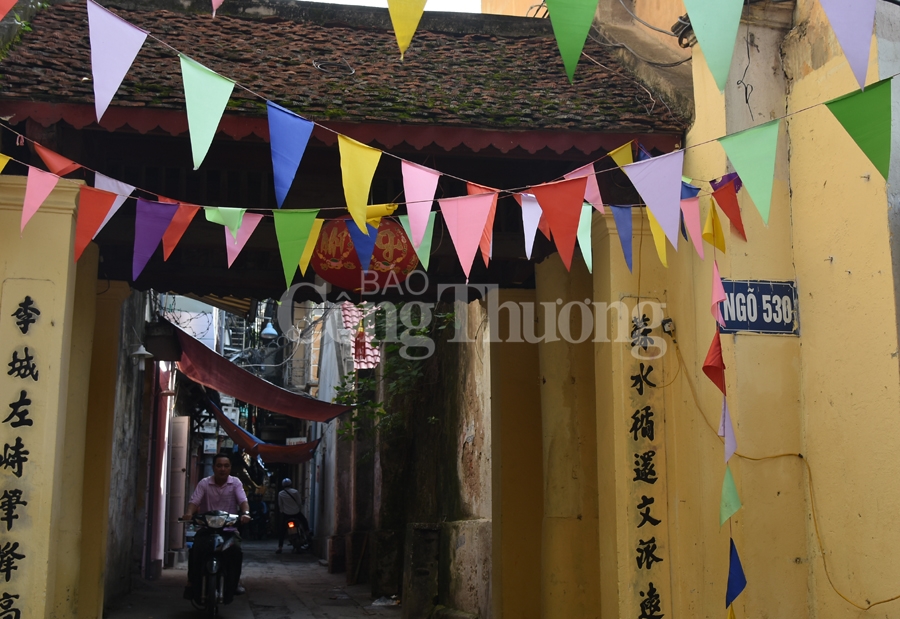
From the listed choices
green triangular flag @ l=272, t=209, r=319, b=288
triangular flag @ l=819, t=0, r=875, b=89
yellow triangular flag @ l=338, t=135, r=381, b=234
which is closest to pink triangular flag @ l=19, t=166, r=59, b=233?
green triangular flag @ l=272, t=209, r=319, b=288

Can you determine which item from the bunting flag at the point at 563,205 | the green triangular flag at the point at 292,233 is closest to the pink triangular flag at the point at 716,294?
the bunting flag at the point at 563,205

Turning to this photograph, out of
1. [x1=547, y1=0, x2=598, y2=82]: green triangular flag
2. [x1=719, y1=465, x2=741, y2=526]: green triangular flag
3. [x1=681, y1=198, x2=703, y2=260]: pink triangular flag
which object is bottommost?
[x1=719, y1=465, x2=741, y2=526]: green triangular flag

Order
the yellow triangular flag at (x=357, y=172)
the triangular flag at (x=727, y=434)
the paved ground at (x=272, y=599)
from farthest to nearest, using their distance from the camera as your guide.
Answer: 1. the paved ground at (x=272, y=599)
2. the triangular flag at (x=727, y=434)
3. the yellow triangular flag at (x=357, y=172)

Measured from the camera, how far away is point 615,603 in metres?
6.10

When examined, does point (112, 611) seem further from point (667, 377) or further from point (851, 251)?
point (851, 251)

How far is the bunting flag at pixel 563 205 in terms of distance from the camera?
17.1ft

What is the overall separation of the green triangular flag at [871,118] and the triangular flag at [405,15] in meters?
1.98

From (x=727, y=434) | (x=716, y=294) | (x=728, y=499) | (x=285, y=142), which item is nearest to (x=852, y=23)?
(x=716, y=294)

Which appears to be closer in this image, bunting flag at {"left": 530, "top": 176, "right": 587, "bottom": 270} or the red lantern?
bunting flag at {"left": 530, "top": 176, "right": 587, "bottom": 270}

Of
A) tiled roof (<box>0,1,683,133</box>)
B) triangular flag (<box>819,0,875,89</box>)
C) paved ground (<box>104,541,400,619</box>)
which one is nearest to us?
triangular flag (<box>819,0,875,89</box>)

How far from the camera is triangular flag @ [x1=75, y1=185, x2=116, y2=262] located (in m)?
5.48

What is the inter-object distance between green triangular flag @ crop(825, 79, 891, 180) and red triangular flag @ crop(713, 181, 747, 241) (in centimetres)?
130

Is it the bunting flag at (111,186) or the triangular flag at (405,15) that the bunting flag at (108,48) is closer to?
the bunting flag at (111,186)

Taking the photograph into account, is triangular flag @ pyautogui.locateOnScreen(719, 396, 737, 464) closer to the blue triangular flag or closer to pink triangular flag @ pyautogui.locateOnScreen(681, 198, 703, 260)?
pink triangular flag @ pyautogui.locateOnScreen(681, 198, 703, 260)
